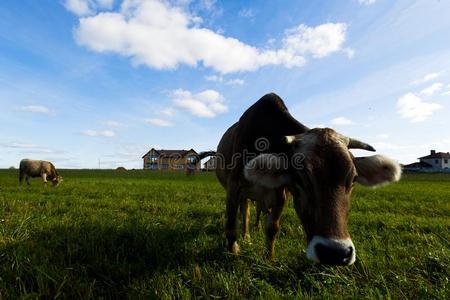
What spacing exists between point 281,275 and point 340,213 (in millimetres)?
1158

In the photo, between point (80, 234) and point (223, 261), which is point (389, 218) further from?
point (80, 234)

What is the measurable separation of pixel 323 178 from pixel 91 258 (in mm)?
3006

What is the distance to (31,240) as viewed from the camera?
483cm

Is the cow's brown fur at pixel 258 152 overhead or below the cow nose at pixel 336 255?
overhead

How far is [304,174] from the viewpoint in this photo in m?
3.54

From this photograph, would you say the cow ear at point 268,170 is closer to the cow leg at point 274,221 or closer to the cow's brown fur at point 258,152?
the cow's brown fur at point 258,152

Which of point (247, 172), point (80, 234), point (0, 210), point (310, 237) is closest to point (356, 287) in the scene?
point (310, 237)

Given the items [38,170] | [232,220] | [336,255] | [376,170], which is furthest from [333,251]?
[38,170]

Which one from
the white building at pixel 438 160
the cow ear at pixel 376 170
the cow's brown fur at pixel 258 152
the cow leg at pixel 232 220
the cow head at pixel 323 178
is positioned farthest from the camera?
the white building at pixel 438 160

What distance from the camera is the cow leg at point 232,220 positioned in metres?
5.06

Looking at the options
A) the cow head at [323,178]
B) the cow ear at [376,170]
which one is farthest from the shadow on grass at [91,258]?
the cow ear at [376,170]

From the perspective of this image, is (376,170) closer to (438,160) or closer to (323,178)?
(323,178)

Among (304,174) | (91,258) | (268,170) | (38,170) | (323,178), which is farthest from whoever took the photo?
(38,170)

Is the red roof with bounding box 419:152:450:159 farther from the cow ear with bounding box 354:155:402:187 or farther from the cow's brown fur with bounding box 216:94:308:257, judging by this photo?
the cow ear with bounding box 354:155:402:187
